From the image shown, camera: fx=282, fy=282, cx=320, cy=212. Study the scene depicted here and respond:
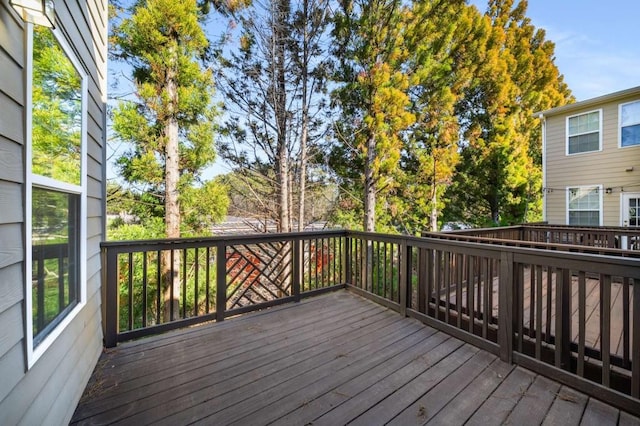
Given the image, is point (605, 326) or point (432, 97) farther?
point (432, 97)

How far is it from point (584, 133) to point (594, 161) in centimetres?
80

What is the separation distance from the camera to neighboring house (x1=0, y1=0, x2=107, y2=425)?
3.52 ft

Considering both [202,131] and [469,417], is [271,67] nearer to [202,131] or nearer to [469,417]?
[202,131]

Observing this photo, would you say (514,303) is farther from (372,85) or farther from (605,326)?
(372,85)

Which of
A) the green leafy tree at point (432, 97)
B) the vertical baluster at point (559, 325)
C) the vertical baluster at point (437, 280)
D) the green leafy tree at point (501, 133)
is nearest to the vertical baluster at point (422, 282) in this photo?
the vertical baluster at point (437, 280)

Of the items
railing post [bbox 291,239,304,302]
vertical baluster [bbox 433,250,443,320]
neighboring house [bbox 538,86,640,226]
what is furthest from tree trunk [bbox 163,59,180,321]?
neighboring house [bbox 538,86,640,226]

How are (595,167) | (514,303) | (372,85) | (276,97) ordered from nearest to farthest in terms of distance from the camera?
(514,303) < (595,167) < (276,97) < (372,85)

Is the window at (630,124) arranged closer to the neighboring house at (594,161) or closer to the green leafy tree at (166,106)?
the neighboring house at (594,161)

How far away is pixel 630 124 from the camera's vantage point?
22.3 ft

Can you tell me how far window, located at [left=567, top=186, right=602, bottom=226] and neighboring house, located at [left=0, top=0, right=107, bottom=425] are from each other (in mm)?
10387

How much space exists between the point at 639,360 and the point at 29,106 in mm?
3448

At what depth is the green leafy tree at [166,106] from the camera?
5.31 m

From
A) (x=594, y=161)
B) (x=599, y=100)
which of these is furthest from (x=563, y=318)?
(x=599, y=100)

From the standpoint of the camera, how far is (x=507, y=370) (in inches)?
85.0
